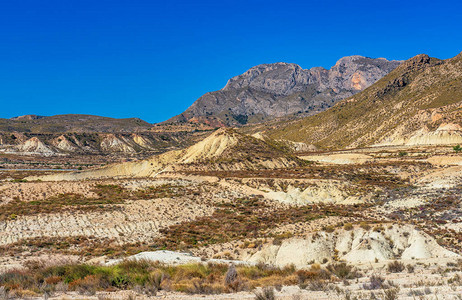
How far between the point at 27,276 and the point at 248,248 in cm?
1336

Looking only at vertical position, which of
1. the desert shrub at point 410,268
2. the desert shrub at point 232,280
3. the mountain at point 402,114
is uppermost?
the mountain at point 402,114

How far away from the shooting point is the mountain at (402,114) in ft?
411

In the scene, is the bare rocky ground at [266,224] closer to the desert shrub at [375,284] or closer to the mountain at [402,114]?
the desert shrub at [375,284]

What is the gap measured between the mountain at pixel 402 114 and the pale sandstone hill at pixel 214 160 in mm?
64138

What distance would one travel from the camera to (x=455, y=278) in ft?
41.4

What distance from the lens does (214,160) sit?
258 ft

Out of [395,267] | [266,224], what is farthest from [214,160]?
[395,267]

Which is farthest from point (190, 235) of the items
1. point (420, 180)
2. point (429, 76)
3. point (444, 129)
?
point (429, 76)

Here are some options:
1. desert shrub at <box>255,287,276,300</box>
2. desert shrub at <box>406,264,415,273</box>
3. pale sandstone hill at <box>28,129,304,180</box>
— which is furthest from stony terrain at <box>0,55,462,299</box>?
pale sandstone hill at <box>28,129,304,180</box>

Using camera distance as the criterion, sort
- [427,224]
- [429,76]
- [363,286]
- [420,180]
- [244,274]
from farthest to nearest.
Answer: [429,76], [420,180], [427,224], [244,274], [363,286]

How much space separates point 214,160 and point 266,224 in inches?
1746

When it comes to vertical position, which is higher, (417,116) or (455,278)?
(417,116)

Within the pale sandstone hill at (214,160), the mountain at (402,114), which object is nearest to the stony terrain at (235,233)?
the pale sandstone hill at (214,160)

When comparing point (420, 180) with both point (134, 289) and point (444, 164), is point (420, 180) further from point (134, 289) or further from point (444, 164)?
point (134, 289)
